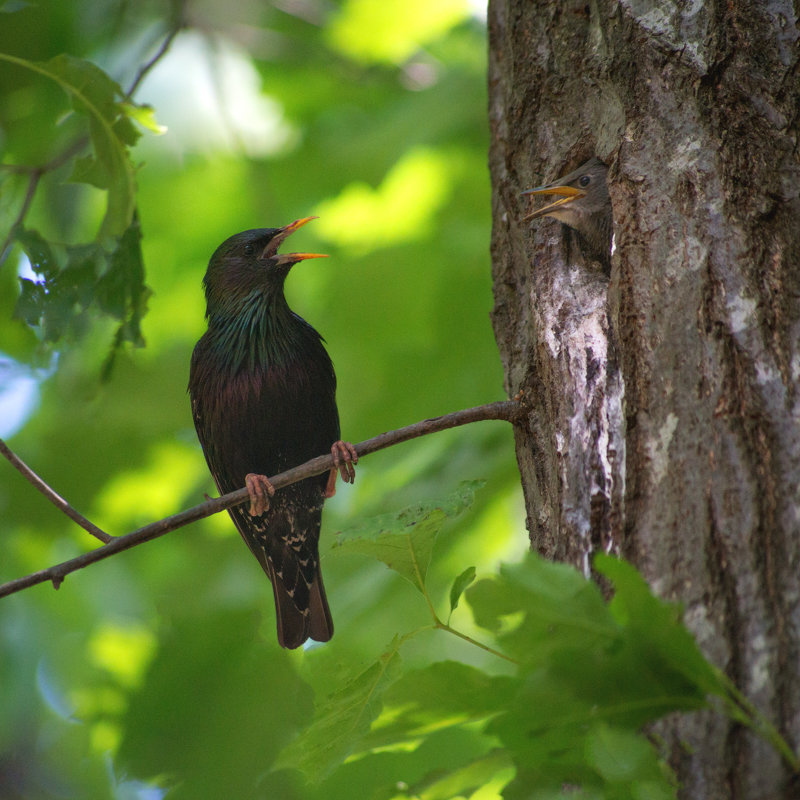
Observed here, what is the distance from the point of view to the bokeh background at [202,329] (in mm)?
3773

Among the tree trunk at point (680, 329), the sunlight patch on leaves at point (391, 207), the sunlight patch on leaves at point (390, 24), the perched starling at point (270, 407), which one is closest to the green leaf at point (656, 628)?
the tree trunk at point (680, 329)

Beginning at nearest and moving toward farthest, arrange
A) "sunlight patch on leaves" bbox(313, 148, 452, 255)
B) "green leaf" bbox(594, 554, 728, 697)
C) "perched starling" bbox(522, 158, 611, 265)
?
1. "green leaf" bbox(594, 554, 728, 697)
2. "perched starling" bbox(522, 158, 611, 265)
3. "sunlight patch on leaves" bbox(313, 148, 452, 255)

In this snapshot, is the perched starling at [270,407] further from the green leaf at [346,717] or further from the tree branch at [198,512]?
the green leaf at [346,717]

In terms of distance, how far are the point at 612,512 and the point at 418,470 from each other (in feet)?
7.63

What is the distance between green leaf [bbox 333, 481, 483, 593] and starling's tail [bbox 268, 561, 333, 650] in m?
2.22

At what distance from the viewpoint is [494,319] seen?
2.62 metres

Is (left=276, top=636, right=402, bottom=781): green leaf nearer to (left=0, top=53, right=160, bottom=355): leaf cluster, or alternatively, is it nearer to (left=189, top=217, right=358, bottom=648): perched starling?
(left=0, top=53, right=160, bottom=355): leaf cluster

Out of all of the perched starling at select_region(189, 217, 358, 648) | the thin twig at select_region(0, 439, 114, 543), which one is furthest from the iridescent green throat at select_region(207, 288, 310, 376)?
the thin twig at select_region(0, 439, 114, 543)

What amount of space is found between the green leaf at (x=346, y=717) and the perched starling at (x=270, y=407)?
6.47 feet

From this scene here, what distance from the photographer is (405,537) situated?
1.77 meters

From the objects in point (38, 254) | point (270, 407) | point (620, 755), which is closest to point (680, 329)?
point (620, 755)

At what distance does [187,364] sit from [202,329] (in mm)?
866

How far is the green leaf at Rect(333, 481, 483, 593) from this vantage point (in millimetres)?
1766

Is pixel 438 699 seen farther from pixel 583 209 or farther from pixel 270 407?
pixel 270 407
